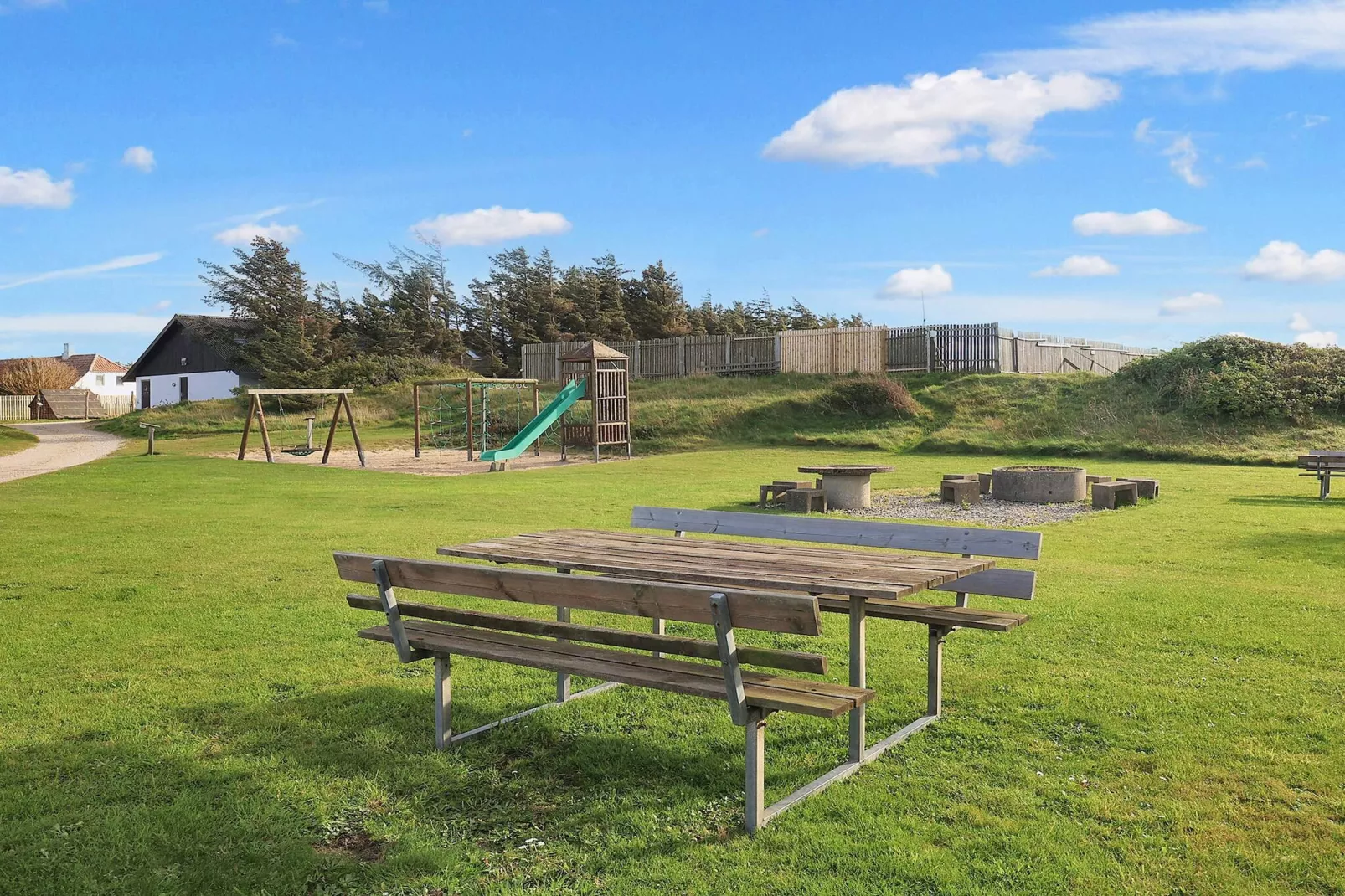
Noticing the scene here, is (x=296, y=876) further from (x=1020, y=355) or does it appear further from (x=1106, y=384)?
(x=1020, y=355)

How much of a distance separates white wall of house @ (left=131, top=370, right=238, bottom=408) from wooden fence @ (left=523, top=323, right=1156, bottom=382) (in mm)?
20892

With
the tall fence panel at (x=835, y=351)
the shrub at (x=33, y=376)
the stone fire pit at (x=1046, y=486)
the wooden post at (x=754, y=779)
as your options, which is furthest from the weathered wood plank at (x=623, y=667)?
the shrub at (x=33, y=376)

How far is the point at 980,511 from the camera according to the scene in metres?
15.6

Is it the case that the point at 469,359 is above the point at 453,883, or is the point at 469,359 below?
above

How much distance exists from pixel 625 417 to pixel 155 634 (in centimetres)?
2386

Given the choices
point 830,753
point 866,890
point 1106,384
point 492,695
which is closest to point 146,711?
point 492,695

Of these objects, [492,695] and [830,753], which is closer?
[830,753]

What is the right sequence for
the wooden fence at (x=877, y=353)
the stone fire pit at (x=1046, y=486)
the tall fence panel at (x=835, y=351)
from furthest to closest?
1. the tall fence panel at (x=835, y=351)
2. the wooden fence at (x=877, y=353)
3. the stone fire pit at (x=1046, y=486)

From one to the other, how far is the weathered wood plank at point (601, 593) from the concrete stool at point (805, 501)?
36.0ft

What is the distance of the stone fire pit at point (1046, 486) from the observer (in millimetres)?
16547

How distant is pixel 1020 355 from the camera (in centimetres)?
3659

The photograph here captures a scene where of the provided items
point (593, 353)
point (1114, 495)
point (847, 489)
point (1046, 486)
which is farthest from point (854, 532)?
point (593, 353)

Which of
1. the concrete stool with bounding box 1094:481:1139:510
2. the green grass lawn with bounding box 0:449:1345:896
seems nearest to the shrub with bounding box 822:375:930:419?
the concrete stool with bounding box 1094:481:1139:510

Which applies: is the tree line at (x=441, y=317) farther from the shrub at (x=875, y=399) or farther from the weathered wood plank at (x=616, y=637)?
the weathered wood plank at (x=616, y=637)
